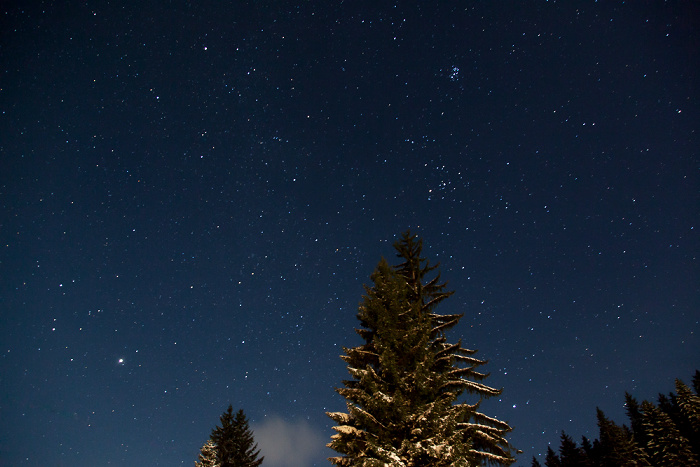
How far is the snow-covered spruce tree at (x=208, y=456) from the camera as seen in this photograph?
966 inches

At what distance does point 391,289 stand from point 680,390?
1609 inches

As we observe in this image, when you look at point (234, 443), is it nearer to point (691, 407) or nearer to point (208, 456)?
point (208, 456)

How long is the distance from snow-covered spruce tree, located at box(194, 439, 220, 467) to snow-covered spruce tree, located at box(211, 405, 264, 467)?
518mm

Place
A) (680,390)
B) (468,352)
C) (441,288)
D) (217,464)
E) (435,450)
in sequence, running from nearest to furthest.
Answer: (435,450)
(468,352)
(441,288)
(217,464)
(680,390)

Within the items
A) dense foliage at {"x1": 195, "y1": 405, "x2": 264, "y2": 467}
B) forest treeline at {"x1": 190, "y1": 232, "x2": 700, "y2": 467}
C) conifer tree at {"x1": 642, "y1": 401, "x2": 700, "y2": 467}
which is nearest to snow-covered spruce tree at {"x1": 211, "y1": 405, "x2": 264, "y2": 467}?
dense foliage at {"x1": 195, "y1": 405, "x2": 264, "y2": 467}

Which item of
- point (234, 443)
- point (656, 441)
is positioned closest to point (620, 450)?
point (656, 441)

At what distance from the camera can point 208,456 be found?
83.1 feet

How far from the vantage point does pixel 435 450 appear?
620 cm

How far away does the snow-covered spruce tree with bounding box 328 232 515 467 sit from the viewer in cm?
648

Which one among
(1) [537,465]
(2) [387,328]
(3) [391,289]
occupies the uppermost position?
(3) [391,289]

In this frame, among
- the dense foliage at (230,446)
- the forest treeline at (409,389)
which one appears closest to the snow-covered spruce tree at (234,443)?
the dense foliage at (230,446)

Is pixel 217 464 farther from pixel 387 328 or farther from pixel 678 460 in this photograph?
pixel 678 460

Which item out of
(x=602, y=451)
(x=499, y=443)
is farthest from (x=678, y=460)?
(x=499, y=443)

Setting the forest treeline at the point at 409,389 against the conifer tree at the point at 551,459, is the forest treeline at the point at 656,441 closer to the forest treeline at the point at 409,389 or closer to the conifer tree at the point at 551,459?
the conifer tree at the point at 551,459
